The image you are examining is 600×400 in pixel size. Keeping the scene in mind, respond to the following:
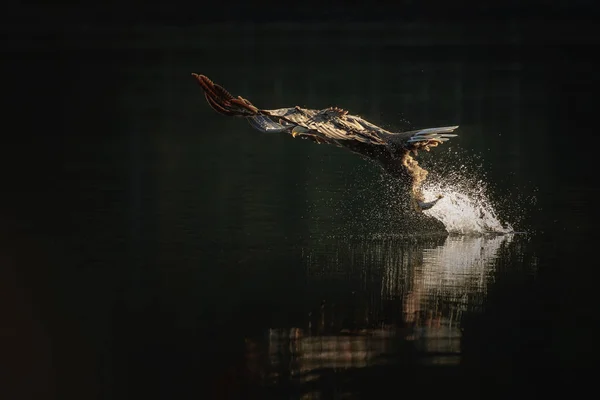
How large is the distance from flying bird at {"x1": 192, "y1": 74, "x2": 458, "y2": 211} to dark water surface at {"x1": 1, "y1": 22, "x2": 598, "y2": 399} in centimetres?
134

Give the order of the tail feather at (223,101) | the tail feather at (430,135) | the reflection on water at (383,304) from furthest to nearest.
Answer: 1. the tail feather at (223,101)
2. the tail feather at (430,135)
3. the reflection on water at (383,304)

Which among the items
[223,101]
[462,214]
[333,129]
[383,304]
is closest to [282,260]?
[333,129]

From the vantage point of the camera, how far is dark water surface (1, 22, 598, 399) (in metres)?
12.3

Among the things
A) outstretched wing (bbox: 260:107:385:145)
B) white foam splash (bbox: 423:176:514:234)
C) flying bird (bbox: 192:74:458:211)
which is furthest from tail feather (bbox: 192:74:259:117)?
white foam splash (bbox: 423:176:514:234)

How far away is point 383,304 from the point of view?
46.6 feet

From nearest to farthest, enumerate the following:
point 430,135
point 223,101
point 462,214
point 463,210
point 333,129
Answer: point 430,135 < point 333,129 < point 223,101 < point 462,214 < point 463,210

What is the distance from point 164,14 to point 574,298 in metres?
38.7

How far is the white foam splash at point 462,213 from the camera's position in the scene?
1805 cm

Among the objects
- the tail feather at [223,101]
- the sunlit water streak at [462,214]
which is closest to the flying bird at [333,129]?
the tail feather at [223,101]

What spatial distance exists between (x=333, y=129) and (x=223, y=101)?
1506mm

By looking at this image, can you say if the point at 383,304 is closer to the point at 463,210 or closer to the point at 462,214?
the point at 462,214

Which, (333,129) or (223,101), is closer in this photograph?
(333,129)

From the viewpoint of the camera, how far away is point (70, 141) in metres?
28.4

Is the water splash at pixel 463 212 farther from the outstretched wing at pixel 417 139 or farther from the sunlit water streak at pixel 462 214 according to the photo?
the outstretched wing at pixel 417 139
